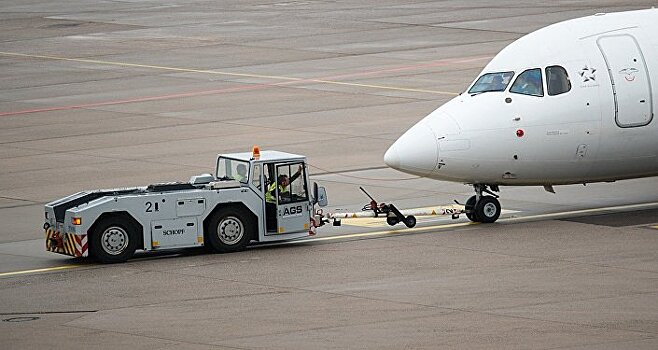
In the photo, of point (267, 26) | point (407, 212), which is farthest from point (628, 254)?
point (267, 26)

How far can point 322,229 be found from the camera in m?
33.7

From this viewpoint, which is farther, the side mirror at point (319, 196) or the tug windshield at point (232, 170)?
the side mirror at point (319, 196)

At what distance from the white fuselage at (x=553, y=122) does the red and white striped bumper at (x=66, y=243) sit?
6.55m

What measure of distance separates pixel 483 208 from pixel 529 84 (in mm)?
2805

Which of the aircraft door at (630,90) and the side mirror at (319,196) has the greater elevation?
the aircraft door at (630,90)

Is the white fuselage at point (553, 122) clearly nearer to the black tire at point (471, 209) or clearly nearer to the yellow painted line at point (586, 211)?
the black tire at point (471, 209)

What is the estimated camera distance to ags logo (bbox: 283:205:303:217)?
103 ft

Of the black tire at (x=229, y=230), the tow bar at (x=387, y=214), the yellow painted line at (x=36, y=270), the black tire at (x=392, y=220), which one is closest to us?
the yellow painted line at (x=36, y=270)

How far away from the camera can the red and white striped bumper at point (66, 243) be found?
98.6 ft

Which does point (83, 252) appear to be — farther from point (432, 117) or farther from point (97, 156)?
point (97, 156)

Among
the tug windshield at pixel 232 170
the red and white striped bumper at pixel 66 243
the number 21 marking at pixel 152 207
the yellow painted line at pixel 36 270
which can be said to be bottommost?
the yellow painted line at pixel 36 270

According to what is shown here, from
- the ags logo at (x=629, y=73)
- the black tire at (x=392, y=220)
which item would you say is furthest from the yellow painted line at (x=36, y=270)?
the ags logo at (x=629, y=73)

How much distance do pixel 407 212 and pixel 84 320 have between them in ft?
35.5

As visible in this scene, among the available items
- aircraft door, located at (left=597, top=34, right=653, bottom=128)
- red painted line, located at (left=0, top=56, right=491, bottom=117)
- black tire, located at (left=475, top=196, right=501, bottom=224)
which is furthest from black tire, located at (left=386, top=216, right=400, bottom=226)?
red painted line, located at (left=0, top=56, right=491, bottom=117)
